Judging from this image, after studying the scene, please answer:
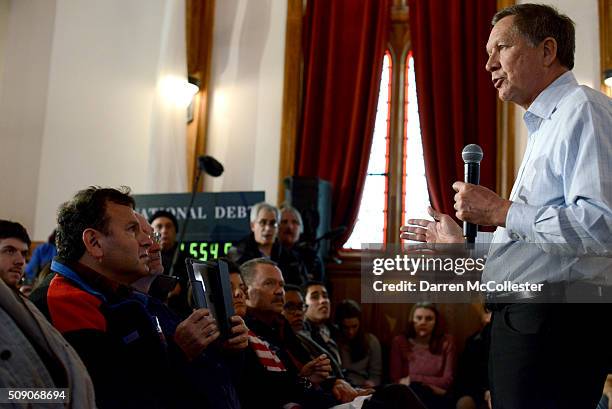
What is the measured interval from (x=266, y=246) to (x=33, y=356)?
410cm

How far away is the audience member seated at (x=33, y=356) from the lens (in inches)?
50.6

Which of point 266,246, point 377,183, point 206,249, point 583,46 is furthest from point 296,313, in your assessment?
point 583,46

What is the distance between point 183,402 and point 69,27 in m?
6.13

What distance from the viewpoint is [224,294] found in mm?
2271

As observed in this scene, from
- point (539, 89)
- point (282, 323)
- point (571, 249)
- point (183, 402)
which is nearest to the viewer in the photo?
point (571, 249)

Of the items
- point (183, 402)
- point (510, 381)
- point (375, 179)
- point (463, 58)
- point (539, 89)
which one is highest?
point (463, 58)

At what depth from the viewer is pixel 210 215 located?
20.0ft

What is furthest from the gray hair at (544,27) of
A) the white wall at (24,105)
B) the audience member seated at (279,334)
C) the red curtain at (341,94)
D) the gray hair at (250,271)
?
the white wall at (24,105)

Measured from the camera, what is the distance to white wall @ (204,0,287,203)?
24.3 ft

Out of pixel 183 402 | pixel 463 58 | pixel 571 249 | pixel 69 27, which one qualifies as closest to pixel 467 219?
pixel 571 249

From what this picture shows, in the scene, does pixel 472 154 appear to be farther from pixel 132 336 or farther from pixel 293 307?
pixel 293 307

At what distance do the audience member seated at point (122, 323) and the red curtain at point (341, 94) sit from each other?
191 inches

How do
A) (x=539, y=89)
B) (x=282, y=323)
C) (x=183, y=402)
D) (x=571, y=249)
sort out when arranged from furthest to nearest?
(x=282, y=323) → (x=183, y=402) → (x=539, y=89) → (x=571, y=249)

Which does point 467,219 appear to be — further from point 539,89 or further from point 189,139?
point 189,139
